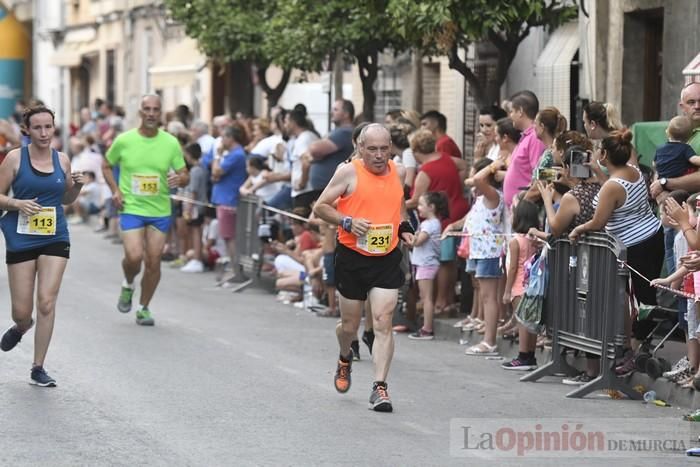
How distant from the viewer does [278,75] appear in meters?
33.1

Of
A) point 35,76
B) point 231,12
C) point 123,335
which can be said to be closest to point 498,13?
point 123,335

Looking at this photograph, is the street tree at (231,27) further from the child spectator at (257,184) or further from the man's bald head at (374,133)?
the man's bald head at (374,133)

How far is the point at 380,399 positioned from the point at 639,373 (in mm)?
2313

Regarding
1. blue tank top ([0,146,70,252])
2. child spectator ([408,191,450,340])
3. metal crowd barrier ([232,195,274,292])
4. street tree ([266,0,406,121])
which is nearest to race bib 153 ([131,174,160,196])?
child spectator ([408,191,450,340])

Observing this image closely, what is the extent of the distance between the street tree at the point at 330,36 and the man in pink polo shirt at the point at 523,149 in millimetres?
5746

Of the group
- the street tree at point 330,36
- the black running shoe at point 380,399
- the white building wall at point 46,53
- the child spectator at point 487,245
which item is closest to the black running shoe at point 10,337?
the black running shoe at point 380,399

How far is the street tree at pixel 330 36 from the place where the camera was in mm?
21156

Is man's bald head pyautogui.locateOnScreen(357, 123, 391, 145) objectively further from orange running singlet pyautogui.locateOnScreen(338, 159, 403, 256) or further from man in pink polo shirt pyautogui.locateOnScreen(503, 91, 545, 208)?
man in pink polo shirt pyautogui.locateOnScreen(503, 91, 545, 208)

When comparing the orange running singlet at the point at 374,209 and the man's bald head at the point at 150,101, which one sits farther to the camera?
the man's bald head at the point at 150,101

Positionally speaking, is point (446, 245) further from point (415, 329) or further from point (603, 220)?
point (603, 220)

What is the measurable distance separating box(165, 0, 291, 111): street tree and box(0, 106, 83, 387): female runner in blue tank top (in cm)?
1375

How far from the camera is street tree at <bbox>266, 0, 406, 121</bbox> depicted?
2116 centimetres

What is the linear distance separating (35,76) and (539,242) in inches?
1753

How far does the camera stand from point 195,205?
2275cm
